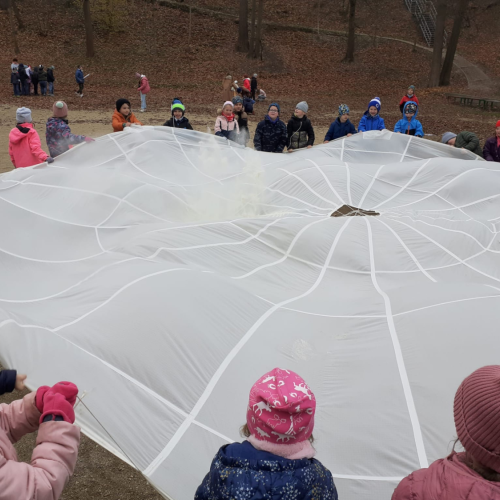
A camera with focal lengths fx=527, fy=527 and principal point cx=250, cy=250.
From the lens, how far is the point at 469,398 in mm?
1421

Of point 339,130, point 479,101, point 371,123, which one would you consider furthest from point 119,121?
point 479,101

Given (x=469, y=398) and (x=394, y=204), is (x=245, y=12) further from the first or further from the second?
(x=469, y=398)

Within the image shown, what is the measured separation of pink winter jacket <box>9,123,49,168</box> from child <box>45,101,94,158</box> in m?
0.40

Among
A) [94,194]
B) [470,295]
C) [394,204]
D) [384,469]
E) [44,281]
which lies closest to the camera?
[384,469]

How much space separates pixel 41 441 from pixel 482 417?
54.3 inches

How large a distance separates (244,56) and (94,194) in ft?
68.2

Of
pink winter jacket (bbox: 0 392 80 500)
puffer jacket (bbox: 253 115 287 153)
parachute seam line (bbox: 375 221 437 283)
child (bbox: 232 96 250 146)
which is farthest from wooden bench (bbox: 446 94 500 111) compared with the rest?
pink winter jacket (bbox: 0 392 80 500)

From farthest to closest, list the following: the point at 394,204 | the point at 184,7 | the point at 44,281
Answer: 1. the point at 184,7
2. the point at 394,204
3. the point at 44,281

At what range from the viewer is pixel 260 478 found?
1463mm

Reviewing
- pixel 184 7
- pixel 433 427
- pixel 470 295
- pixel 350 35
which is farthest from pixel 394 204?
pixel 184 7

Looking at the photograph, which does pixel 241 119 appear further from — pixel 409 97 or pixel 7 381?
pixel 7 381

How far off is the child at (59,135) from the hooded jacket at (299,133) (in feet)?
8.62

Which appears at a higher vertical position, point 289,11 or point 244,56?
point 289,11

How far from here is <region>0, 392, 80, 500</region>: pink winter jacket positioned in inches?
62.9
